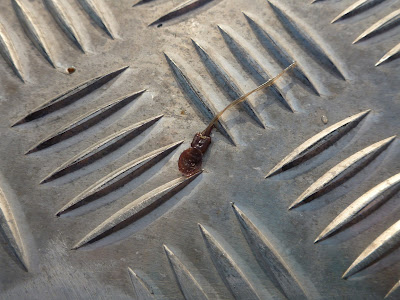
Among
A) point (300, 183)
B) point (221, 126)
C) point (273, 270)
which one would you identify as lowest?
point (273, 270)

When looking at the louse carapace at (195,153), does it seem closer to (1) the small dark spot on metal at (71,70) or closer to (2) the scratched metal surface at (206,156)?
(2) the scratched metal surface at (206,156)

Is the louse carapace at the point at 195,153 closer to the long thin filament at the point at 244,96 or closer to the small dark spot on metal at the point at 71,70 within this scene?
the long thin filament at the point at 244,96

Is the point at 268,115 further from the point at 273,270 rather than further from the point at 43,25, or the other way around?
the point at 43,25

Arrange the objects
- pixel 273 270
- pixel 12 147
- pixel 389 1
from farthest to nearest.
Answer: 1. pixel 389 1
2. pixel 12 147
3. pixel 273 270

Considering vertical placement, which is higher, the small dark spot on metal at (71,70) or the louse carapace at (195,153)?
the small dark spot on metal at (71,70)

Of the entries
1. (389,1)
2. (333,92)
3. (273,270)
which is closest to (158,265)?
(273,270)

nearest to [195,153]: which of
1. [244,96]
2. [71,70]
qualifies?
[244,96]

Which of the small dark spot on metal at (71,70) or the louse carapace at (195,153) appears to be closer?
the louse carapace at (195,153)

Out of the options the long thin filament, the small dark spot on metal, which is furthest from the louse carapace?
the small dark spot on metal

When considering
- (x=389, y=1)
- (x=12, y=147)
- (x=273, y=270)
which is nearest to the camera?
(x=273, y=270)

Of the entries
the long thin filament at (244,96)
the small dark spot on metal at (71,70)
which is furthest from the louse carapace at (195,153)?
the small dark spot on metal at (71,70)
